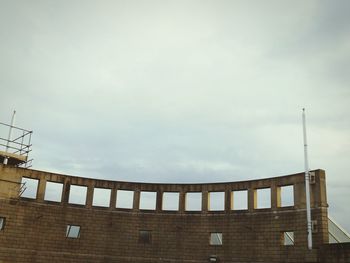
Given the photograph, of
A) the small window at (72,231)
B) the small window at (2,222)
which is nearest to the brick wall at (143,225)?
the small window at (2,222)

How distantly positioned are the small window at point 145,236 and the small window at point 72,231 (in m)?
5.43

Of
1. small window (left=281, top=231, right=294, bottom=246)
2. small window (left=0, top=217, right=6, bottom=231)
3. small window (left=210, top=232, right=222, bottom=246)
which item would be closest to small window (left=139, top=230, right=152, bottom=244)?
small window (left=210, top=232, right=222, bottom=246)

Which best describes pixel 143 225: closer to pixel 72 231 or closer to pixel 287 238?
pixel 72 231

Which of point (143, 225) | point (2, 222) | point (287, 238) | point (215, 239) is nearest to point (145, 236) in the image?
point (143, 225)

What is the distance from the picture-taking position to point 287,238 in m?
32.0

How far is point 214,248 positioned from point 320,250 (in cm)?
931

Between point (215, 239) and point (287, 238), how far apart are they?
6.21 meters

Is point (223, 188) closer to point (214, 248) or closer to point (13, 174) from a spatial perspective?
point (214, 248)

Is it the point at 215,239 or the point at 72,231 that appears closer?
the point at 215,239

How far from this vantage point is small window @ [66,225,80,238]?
3647 cm

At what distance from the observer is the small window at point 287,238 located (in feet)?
104

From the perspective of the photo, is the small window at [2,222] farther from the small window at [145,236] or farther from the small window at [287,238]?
the small window at [287,238]

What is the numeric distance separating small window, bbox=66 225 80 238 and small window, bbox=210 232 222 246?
37.8 ft

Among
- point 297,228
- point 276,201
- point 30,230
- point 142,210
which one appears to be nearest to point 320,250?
point 297,228
